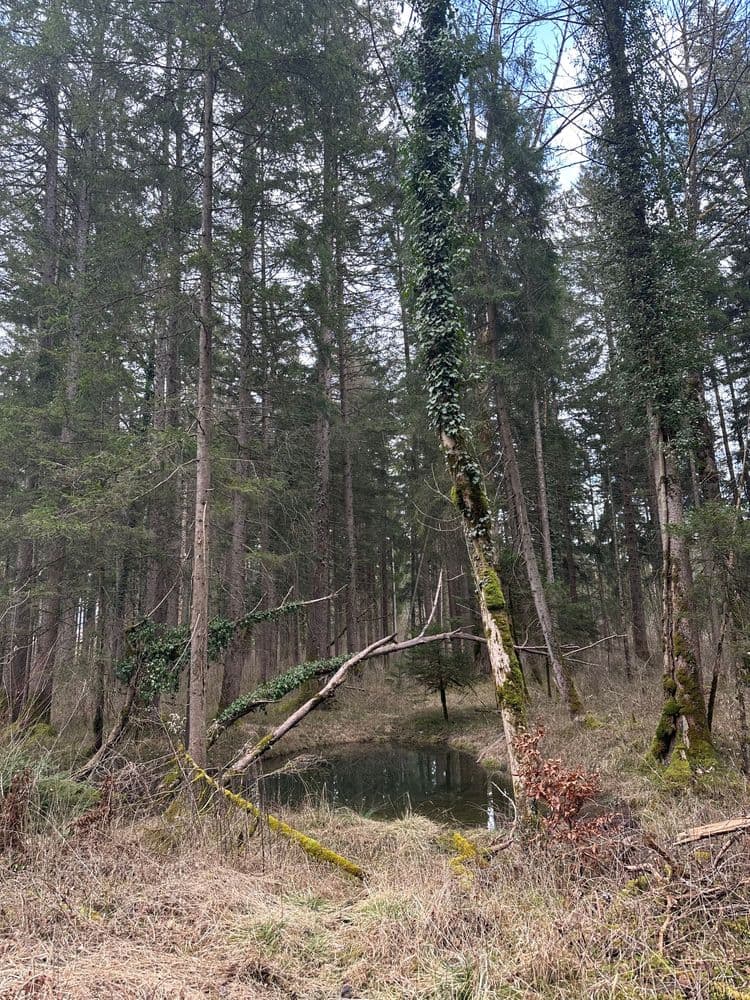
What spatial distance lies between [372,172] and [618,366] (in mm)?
9546

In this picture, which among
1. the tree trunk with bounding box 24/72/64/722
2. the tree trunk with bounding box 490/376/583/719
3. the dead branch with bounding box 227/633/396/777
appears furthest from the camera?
the tree trunk with bounding box 490/376/583/719

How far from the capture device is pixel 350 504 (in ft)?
59.6

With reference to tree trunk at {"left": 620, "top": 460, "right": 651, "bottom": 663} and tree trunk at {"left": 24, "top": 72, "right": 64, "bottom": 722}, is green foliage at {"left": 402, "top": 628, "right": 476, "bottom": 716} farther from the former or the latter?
tree trunk at {"left": 24, "top": 72, "right": 64, "bottom": 722}

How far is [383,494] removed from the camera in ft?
70.3

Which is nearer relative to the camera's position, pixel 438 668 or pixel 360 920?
pixel 360 920

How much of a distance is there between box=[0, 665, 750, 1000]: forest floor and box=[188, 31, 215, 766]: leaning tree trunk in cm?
223

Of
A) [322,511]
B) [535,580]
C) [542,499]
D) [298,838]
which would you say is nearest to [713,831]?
[298,838]

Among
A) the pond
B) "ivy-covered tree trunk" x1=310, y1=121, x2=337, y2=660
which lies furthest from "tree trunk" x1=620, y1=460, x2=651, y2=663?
"ivy-covered tree trunk" x1=310, y1=121, x2=337, y2=660

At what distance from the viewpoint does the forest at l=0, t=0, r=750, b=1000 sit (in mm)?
3285

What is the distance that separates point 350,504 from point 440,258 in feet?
37.4

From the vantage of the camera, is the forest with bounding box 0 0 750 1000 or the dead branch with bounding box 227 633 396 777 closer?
the forest with bounding box 0 0 750 1000

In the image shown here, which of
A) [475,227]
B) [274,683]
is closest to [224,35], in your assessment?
[475,227]

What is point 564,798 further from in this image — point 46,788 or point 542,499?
point 542,499

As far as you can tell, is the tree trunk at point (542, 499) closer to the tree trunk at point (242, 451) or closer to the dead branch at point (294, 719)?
the tree trunk at point (242, 451)
